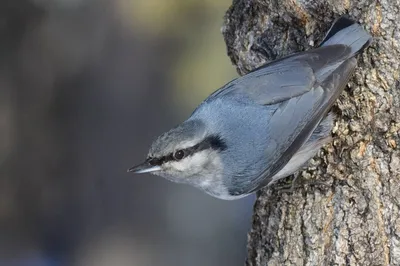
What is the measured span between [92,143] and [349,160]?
9.56ft

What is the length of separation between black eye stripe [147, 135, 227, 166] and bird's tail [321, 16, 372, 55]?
0.48 m

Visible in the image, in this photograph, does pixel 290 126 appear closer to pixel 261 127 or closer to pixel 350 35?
pixel 261 127

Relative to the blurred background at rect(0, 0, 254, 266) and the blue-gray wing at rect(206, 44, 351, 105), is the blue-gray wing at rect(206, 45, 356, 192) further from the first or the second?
the blurred background at rect(0, 0, 254, 266)

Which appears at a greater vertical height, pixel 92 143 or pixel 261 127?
pixel 261 127

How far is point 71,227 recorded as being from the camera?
476cm

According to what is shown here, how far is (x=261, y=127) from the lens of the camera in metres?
2.27

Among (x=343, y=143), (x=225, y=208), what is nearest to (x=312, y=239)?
(x=343, y=143)

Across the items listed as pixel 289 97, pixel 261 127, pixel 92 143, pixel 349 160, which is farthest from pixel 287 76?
pixel 92 143

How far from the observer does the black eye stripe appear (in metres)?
2.24

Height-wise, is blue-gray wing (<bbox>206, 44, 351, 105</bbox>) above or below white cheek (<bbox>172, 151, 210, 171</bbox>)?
above

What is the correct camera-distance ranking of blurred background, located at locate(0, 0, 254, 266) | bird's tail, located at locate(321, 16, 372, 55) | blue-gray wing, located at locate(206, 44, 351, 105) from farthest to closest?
1. blurred background, located at locate(0, 0, 254, 266)
2. blue-gray wing, located at locate(206, 44, 351, 105)
3. bird's tail, located at locate(321, 16, 372, 55)

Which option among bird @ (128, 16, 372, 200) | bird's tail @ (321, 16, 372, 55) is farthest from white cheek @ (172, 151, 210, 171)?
bird's tail @ (321, 16, 372, 55)

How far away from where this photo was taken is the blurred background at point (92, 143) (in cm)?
470

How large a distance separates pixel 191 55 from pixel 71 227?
1442 mm
